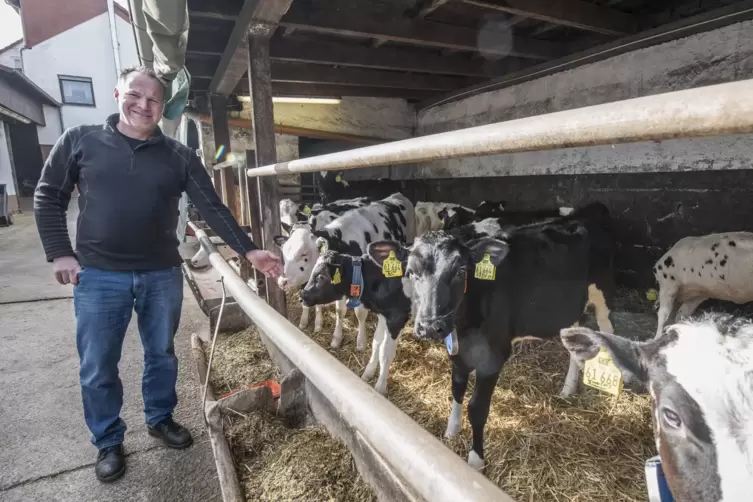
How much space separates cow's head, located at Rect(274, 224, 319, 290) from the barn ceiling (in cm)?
181

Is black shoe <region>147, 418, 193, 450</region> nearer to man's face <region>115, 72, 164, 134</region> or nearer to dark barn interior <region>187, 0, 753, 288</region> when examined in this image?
man's face <region>115, 72, 164, 134</region>

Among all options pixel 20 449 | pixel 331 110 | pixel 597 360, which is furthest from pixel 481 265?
pixel 331 110

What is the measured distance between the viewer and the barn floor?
74.0 inches

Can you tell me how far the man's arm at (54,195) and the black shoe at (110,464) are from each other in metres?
1.08

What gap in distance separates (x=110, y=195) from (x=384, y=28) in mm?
3137

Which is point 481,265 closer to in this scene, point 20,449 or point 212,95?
point 20,449

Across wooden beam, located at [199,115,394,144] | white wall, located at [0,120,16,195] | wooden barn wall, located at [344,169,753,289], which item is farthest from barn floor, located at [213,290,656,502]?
white wall, located at [0,120,16,195]

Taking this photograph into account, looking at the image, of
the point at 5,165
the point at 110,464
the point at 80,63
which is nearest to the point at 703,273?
the point at 110,464

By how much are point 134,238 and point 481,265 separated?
1888mm

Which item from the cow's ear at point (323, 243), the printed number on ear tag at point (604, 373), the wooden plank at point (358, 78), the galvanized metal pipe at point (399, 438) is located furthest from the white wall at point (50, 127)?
the printed number on ear tag at point (604, 373)

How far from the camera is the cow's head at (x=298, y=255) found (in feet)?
12.3

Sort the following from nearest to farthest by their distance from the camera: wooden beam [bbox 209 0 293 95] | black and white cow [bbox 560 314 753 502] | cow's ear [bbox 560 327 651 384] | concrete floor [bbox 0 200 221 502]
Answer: black and white cow [bbox 560 314 753 502] < cow's ear [bbox 560 327 651 384] < concrete floor [bbox 0 200 221 502] < wooden beam [bbox 209 0 293 95]

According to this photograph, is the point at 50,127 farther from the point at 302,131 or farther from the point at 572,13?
the point at 572,13

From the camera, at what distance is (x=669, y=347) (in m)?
1.15
